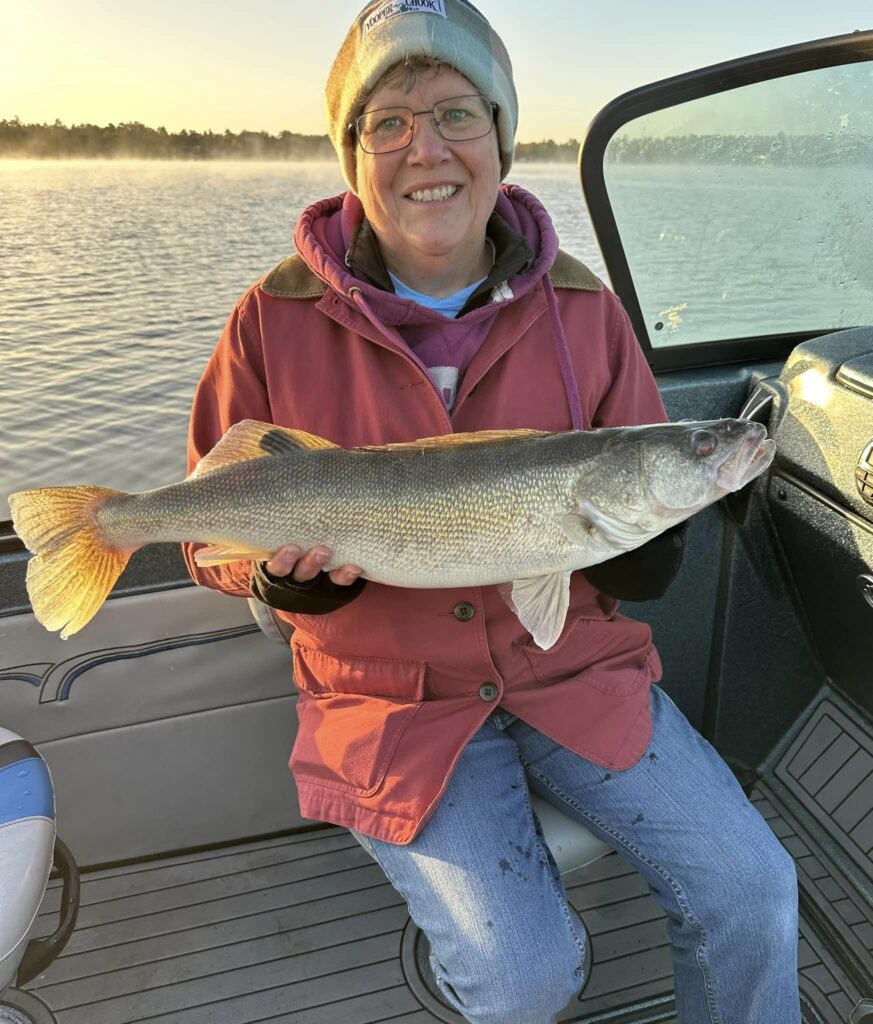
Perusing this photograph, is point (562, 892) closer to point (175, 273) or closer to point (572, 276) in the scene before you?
point (572, 276)

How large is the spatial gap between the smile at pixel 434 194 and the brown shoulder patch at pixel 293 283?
0.32 metres

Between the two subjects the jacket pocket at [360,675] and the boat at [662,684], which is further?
the boat at [662,684]

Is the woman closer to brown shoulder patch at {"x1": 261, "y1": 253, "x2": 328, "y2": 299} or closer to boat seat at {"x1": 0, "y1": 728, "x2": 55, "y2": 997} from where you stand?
brown shoulder patch at {"x1": 261, "y1": 253, "x2": 328, "y2": 299}

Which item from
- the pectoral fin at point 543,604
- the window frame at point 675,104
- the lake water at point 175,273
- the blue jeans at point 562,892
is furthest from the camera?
the lake water at point 175,273

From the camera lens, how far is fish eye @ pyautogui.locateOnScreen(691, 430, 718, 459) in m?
1.71

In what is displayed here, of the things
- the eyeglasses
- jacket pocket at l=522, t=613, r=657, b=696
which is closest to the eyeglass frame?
the eyeglasses

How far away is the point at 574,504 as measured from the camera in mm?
1724

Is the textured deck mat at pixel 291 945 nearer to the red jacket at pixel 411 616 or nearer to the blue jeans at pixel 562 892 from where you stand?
the blue jeans at pixel 562 892

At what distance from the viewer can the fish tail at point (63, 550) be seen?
1809 mm

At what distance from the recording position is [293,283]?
1.97 metres

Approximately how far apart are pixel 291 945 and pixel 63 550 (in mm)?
1534

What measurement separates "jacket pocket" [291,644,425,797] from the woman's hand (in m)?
0.26

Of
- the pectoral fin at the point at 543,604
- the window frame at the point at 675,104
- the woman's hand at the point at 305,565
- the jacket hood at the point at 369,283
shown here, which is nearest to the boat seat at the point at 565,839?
the pectoral fin at the point at 543,604

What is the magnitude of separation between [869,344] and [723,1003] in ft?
6.33
